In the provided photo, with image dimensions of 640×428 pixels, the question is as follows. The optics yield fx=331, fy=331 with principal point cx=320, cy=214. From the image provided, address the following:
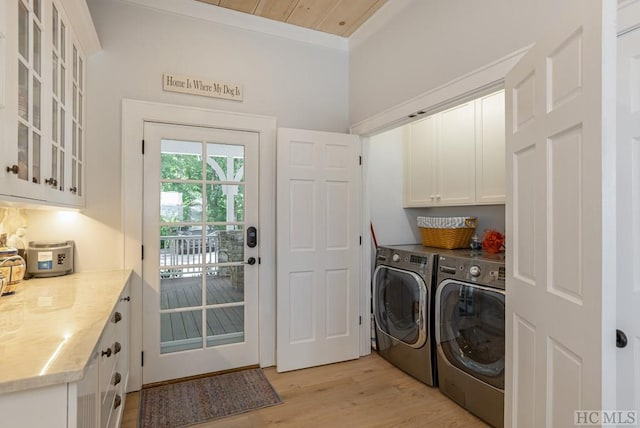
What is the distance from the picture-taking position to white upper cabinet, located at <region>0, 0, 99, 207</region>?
3.72 feet

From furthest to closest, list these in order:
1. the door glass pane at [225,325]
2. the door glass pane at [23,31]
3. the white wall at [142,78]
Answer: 1. the door glass pane at [225,325]
2. the white wall at [142,78]
3. the door glass pane at [23,31]

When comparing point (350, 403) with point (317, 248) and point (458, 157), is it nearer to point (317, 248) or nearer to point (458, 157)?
point (317, 248)

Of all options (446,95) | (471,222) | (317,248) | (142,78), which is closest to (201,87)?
(142,78)

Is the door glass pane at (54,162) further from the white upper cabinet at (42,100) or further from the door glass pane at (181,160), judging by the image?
the door glass pane at (181,160)

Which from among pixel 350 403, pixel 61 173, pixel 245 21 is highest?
pixel 245 21

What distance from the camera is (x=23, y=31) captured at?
127cm

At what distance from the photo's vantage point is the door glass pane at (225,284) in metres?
2.74

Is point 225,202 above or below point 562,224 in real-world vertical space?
above

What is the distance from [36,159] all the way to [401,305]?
257cm

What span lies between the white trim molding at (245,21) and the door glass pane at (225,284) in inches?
80.7

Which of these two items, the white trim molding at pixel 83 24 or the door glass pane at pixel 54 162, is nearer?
the door glass pane at pixel 54 162

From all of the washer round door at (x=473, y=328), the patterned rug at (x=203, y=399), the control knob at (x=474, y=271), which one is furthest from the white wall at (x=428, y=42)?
the patterned rug at (x=203, y=399)

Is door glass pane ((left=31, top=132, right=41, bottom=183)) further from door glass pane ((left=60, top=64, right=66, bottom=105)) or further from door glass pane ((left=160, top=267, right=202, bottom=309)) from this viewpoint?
door glass pane ((left=160, top=267, right=202, bottom=309))

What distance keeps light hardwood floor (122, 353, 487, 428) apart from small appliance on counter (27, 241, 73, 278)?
1031mm
